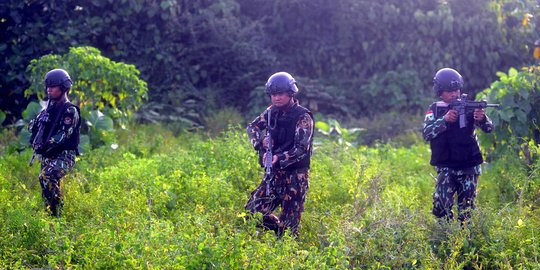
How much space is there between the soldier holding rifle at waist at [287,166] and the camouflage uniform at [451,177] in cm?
114

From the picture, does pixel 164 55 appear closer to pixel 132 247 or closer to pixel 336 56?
pixel 336 56

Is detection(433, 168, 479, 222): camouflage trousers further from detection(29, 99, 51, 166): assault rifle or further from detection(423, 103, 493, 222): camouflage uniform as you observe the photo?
detection(29, 99, 51, 166): assault rifle

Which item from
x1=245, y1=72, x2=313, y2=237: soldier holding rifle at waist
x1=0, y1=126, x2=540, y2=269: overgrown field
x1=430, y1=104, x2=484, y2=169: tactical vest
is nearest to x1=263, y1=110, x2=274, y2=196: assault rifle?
x1=245, y1=72, x2=313, y2=237: soldier holding rifle at waist

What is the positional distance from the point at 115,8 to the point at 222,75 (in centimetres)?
262

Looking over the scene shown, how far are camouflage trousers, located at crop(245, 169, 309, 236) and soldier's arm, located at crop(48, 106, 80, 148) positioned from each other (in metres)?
2.00

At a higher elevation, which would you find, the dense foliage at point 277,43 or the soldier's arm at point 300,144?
the soldier's arm at point 300,144

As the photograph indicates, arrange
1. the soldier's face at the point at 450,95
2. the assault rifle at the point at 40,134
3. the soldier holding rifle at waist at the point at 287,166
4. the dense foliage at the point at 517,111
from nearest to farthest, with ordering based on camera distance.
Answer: the soldier holding rifle at waist at the point at 287,166 < the soldier's face at the point at 450,95 < the assault rifle at the point at 40,134 < the dense foliage at the point at 517,111

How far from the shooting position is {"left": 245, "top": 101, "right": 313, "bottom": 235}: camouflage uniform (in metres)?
6.62

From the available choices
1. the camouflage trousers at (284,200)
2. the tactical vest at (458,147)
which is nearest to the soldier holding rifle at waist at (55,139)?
the camouflage trousers at (284,200)

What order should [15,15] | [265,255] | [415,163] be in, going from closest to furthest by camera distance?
[265,255] < [415,163] < [15,15]

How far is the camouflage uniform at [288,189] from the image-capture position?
6.62m

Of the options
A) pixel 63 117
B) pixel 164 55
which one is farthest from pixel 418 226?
pixel 164 55

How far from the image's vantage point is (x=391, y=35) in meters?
16.6

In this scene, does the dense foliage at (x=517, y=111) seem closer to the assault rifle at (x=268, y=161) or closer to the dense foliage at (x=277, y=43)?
the assault rifle at (x=268, y=161)
